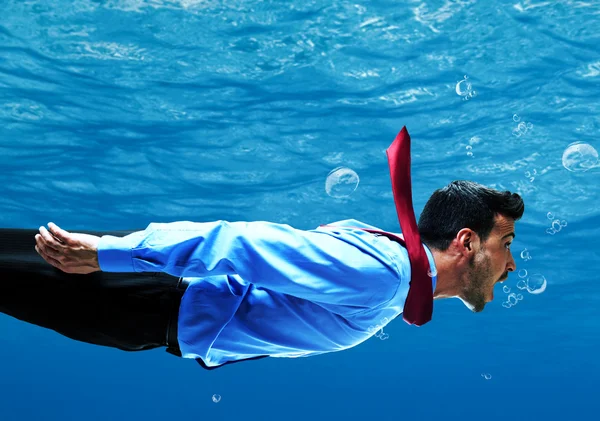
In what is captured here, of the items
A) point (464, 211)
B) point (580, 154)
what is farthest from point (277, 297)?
point (580, 154)

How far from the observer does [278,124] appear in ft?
49.2

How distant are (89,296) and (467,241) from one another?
2.35 metres

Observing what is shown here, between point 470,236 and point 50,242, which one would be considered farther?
point 470,236

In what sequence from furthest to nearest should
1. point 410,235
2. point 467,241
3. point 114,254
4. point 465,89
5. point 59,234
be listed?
1. point 465,89
2. point 467,241
3. point 410,235
4. point 59,234
5. point 114,254

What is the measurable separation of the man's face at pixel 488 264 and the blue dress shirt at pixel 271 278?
303 mm

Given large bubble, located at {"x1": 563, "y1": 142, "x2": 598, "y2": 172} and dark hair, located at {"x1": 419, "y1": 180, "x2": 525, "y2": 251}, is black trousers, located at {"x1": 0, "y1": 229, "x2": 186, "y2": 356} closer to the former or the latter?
dark hair, located at {"x1": 419, "y1": 180, "x2": 525, "y2": 251}

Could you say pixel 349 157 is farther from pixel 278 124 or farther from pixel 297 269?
pixel 297 269

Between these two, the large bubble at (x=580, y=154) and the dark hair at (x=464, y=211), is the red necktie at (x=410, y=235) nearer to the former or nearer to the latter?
the dark hair at (x=464, y=211)

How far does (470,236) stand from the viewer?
12.5ft

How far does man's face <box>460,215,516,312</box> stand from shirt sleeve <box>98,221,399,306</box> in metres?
0.82

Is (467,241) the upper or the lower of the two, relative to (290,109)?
upper

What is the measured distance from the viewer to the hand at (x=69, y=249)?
325 cm

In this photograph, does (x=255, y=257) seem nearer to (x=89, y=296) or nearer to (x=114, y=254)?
(x=114, y=254)

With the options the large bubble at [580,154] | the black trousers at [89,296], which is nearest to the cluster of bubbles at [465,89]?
the large bubble at [580,154]
